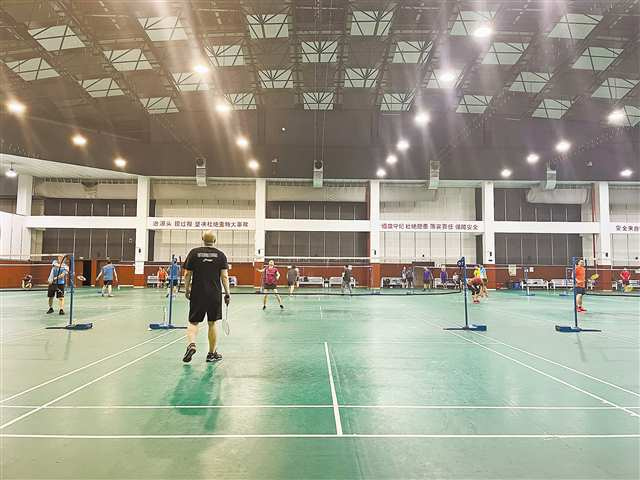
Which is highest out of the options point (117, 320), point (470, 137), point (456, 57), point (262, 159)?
point (456, 57)

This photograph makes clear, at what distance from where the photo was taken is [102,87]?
28906 mm

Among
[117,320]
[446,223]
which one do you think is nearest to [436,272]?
[446,223]

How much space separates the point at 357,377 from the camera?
18.7ft

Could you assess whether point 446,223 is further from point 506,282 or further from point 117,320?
point 117,320

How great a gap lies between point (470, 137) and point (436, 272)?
1167 cm

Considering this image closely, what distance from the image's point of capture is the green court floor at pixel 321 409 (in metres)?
3.12

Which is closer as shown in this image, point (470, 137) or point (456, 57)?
point (456, 57)

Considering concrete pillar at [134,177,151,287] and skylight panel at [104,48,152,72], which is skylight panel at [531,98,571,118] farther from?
concrete pillar at [134,177,151,287]

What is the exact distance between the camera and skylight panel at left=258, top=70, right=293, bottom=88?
28.8m

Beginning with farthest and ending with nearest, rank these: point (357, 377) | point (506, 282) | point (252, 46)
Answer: point (506, 282) → point (252, 46) → point (357, 377)

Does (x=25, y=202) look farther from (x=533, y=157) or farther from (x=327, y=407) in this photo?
(x=533, y=157)

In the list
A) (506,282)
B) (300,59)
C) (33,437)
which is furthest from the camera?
(506,282)

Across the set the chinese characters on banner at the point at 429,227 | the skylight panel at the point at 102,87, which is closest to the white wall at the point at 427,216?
the chinese characters on banner at the point at 429,227

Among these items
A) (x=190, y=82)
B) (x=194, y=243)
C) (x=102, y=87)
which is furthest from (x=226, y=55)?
(x=194, y=243)
